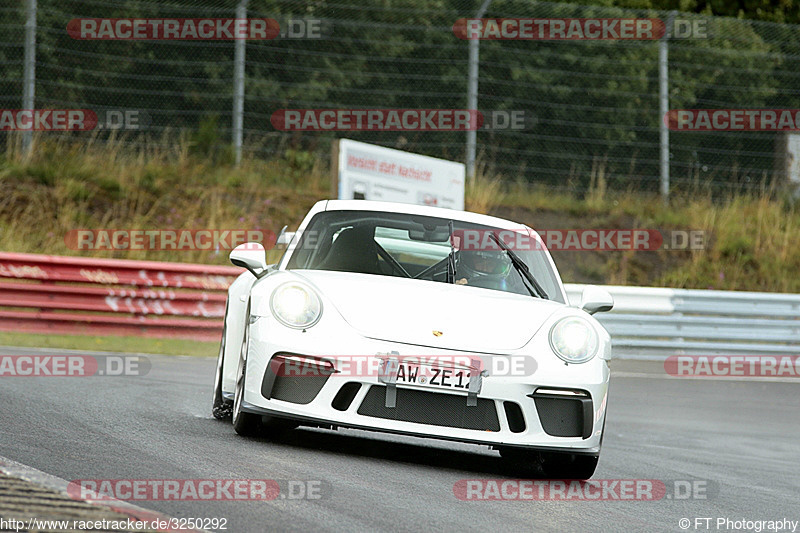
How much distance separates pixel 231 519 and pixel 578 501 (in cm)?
183

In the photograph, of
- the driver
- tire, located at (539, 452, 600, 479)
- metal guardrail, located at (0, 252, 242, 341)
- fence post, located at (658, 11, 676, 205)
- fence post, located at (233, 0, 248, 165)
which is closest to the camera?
tire, located at (539, 452, 600, 479)

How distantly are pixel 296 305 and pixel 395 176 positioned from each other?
1034 cm

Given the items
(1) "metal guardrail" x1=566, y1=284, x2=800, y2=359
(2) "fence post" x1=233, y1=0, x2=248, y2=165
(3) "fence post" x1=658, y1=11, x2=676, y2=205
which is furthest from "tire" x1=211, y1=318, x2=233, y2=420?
(3) "fence post" x1=658, y1=11, x2=676, y2=205

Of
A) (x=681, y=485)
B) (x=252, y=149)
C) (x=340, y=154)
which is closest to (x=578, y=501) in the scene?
(x=681, y=485)

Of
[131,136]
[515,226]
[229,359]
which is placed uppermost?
[131,136]

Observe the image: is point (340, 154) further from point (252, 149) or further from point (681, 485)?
point (681, 485)

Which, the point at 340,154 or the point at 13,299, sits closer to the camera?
the point at 13,299

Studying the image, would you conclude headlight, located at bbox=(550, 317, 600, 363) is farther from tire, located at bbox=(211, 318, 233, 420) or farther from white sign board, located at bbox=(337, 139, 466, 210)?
white sign board, located at bbox=(337, 139, 466, 210)

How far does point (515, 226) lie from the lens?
698 cm

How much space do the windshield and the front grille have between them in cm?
105

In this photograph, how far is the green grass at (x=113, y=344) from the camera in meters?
11.6

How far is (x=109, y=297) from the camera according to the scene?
1278 cm

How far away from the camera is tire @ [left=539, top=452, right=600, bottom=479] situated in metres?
5.64

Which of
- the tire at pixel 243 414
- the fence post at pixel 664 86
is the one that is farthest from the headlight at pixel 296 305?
the fence post at pixel 664 86
